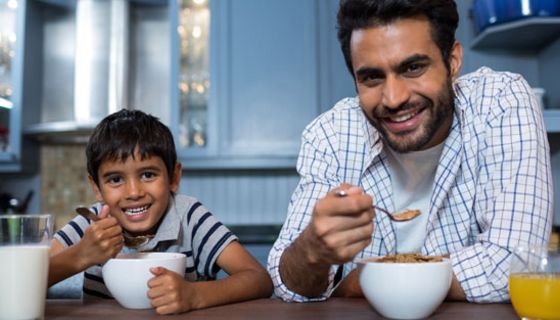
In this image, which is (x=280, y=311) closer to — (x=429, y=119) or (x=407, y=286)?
(x=407, y=286)

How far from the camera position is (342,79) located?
115 inches

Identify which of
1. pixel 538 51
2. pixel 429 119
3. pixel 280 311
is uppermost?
pixel 538 51

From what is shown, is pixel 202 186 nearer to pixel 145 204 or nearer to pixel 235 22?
pixel 235 22

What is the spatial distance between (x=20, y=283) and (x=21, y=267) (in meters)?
0.02

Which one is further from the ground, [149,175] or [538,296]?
[149,175]

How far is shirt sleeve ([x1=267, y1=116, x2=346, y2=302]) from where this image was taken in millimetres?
1097

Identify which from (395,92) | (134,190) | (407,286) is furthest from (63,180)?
(407,286)

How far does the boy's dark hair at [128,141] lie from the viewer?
129 cm

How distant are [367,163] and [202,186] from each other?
2.00 meters

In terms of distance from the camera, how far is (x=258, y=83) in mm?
2969

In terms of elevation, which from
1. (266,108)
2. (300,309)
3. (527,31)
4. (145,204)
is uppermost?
(527,31)

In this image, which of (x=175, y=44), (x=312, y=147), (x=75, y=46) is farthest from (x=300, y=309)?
(x=75, y=46)

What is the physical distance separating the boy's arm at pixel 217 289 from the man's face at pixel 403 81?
394 mm

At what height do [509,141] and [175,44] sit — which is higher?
[175,44]
